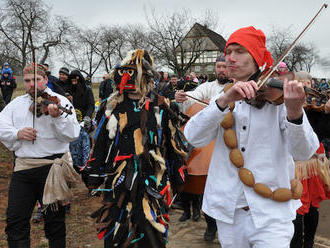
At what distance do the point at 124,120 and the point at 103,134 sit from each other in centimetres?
27

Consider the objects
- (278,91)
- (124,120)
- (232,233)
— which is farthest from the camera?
(124,120)

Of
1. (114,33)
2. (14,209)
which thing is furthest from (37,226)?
(114,33)

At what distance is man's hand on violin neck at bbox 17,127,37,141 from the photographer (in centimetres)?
333

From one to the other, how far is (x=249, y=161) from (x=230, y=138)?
0.18 meters

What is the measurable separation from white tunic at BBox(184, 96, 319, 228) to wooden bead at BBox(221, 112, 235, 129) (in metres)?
0.03

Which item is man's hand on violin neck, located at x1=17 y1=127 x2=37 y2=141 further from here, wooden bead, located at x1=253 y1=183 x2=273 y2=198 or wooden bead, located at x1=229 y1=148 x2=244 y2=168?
wooden bead, located at x1=253 y1=183 x2=273 y2=198

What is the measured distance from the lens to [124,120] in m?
3.26

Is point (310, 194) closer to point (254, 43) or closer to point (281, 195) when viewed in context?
point (281, 195)

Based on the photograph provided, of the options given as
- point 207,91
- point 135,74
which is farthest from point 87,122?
point 135,74

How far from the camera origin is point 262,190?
6.50ft

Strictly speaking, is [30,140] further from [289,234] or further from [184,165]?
[289,234]

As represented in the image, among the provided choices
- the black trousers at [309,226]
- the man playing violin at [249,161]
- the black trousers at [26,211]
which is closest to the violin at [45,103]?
Answer: the black trousers at [26,211]

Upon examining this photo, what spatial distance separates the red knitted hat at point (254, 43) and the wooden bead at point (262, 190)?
0.72 meters

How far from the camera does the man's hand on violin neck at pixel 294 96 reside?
1.65 m
